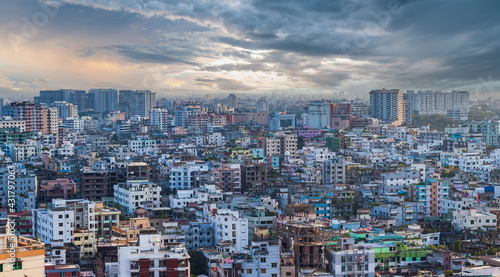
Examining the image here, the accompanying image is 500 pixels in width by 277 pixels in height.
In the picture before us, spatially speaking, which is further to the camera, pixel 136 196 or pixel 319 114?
pixel 319 114

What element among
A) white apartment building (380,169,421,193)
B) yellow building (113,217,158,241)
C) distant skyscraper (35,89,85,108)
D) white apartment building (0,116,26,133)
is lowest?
yellow building (113,217,158,241)

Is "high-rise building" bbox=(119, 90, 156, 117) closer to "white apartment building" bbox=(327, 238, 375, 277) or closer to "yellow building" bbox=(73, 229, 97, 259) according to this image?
"yellow building" bbox=(73, 229, 97, 259)

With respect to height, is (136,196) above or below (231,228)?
above

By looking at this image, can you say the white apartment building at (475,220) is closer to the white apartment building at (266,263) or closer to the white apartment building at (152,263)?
the white apartment building at (266,263)

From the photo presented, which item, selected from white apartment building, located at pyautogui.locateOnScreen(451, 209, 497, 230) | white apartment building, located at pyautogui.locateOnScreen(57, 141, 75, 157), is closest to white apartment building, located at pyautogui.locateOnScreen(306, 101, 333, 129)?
white apartment building, located at pyautogui.locateOnScreen(57, 141, 75, 157)

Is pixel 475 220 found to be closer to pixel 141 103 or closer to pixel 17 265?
pixel 17 265

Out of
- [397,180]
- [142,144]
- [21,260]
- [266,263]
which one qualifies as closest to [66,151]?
[142,144]
